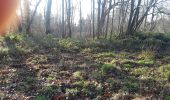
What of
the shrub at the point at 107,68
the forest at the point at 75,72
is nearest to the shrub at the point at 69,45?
the forest at the point at 75,72

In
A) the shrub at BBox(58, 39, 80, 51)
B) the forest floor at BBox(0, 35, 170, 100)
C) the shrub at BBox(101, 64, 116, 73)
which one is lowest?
the forest floor at BBox(0, 35, 170, 100)

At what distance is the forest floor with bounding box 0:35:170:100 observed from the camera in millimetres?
8273

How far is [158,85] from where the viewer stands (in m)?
8.81

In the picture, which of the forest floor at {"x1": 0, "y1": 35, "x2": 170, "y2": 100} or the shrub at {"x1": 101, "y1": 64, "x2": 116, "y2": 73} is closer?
the forest floor at {"x1": 0, "y1": 35, "x2": 170, "y2": 100}

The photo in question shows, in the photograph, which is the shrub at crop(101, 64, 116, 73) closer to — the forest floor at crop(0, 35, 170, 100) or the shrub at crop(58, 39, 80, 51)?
the forest floor at crop(0, 35, 170, 100)

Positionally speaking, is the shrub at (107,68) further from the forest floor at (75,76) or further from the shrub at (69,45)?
the shrub at (69,45)

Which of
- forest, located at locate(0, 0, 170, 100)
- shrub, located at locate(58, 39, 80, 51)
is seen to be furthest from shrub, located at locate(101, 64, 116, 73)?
shrub, located at locate(58, 39, 80, 51)

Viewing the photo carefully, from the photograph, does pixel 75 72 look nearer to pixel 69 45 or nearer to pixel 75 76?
pixel 75 76

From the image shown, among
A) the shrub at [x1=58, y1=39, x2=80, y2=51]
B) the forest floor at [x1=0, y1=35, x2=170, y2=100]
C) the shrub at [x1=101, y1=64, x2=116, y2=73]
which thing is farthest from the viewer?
the shrub at [x1=58, y1=39, x2=80, y2=51]

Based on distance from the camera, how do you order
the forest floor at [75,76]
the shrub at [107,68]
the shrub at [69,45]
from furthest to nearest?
the shrub at [69,45]
the shrub at [107,68]
the forest floor at [75,76]

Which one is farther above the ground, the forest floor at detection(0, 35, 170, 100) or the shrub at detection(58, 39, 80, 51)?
the shrub at detection(58, 39, 80, 51)

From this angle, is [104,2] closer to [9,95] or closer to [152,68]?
[152,68]

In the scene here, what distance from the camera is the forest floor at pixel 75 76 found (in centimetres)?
827

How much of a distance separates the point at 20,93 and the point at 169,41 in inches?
594
